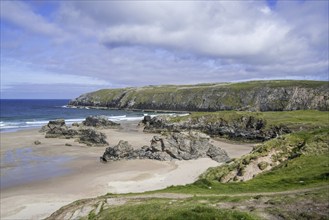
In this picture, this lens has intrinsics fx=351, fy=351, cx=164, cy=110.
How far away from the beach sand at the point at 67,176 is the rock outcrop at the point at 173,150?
1.65 metres

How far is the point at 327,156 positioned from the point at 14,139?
59508 millimetres

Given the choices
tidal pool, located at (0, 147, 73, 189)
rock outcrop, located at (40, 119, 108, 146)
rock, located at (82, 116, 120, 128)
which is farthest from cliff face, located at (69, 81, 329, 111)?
tidal pool, located at (0, 147, 73, 189)

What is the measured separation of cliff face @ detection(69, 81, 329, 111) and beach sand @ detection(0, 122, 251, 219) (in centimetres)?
Answer: 7614

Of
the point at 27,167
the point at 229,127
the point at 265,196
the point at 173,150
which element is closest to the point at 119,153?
the point at 173,150

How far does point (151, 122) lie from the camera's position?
9056cm

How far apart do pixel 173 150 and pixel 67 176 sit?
52.2 ft

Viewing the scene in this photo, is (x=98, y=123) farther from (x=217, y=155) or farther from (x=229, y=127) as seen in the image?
(x=217, y=155)

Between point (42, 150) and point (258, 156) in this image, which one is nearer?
point (258, 156)

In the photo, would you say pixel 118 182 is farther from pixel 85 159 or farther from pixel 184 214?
pixel 184 214

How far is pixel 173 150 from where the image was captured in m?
49.8

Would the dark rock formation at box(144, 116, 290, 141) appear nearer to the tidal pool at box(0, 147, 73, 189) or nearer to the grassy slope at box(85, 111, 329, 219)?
the grassy slope at box(85, 111, 329, 219)

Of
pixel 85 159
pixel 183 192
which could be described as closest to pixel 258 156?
pixel 183 192

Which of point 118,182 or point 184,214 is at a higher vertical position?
point 184,214

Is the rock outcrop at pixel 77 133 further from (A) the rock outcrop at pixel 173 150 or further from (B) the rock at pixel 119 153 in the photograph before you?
(A) the rock outcrop at pixel 173 150
